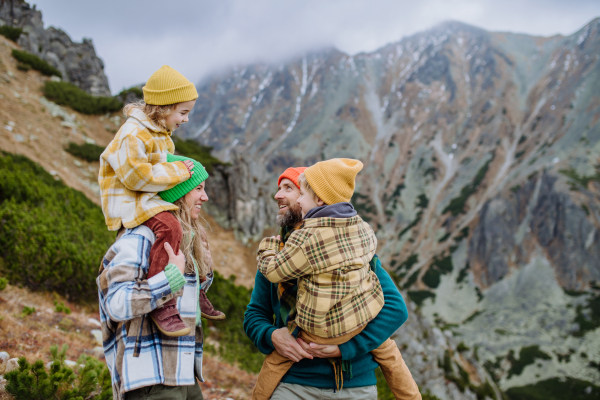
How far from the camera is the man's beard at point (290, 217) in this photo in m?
2.76

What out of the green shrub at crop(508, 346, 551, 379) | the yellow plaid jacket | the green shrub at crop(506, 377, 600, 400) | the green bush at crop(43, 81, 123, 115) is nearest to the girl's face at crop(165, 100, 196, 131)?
the yellow plaid jacket

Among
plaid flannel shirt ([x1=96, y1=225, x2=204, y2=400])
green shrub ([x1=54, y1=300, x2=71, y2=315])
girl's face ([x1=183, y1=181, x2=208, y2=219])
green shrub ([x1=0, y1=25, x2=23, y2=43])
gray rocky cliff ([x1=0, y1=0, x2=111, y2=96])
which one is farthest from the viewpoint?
gray rocky cliff ([x1=0, y1=0, x2=111, y2=96])

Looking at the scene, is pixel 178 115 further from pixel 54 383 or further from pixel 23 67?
pixel 23 67

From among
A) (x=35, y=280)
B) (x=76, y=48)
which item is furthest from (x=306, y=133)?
(x=35, y=280)

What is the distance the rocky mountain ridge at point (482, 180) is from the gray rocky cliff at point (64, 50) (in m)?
14.9

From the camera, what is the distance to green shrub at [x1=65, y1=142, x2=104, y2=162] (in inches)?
615

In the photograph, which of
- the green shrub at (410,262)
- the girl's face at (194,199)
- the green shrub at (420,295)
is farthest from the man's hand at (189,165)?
the green shrub at (410,262)

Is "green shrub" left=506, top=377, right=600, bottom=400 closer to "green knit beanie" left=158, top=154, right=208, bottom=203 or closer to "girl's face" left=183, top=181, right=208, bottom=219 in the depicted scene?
"girl's face" left=183, top=181, right=208, bottom=219

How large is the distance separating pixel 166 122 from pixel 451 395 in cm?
2727

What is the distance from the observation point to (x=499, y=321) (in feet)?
185

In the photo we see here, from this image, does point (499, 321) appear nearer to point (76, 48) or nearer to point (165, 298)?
point (165, 298)

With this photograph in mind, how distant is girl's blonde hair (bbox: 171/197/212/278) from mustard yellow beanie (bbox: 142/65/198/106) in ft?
2.57

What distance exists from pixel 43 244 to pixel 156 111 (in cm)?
524

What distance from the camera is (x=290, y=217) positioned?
2781mm
